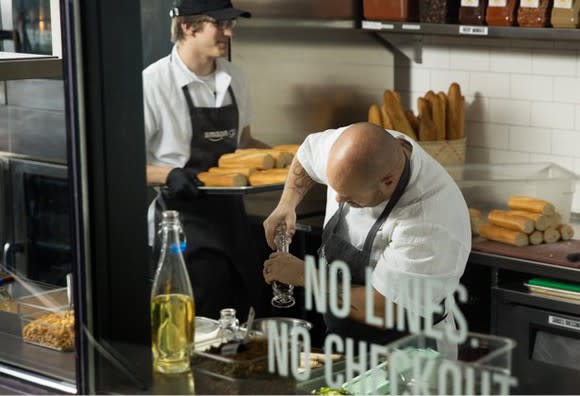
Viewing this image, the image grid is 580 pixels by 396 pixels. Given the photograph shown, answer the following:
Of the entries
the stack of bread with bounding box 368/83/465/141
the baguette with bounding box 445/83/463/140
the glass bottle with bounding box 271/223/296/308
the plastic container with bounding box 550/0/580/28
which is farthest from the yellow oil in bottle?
the plastic container with bounding box 550/0/580/28

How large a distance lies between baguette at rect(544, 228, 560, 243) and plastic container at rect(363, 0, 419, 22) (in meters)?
0.73

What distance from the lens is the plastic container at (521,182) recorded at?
2.41 metres

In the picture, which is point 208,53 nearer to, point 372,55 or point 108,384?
point 108,384

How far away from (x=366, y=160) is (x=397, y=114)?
34.1 inches

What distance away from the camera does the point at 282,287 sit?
4.48ft

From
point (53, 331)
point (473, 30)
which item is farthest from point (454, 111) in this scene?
point (53, 331)

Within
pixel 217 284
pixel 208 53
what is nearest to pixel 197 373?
pixel 217 284

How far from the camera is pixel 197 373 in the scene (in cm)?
143

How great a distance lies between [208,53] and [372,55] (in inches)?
53.4

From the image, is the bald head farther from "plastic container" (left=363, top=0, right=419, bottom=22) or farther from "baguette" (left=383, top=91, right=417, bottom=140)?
"plastic container" (left=363, top=0, right=419, bottom=22)

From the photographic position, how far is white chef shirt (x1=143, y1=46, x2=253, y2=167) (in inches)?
57.6

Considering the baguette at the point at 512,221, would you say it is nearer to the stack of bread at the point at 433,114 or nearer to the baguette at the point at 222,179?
the stack of bread at the point at 433,114

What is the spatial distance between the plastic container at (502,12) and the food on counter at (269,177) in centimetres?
160

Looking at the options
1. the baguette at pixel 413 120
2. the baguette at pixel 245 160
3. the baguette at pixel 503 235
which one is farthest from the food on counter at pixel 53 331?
the baguette at pixel 413 120
